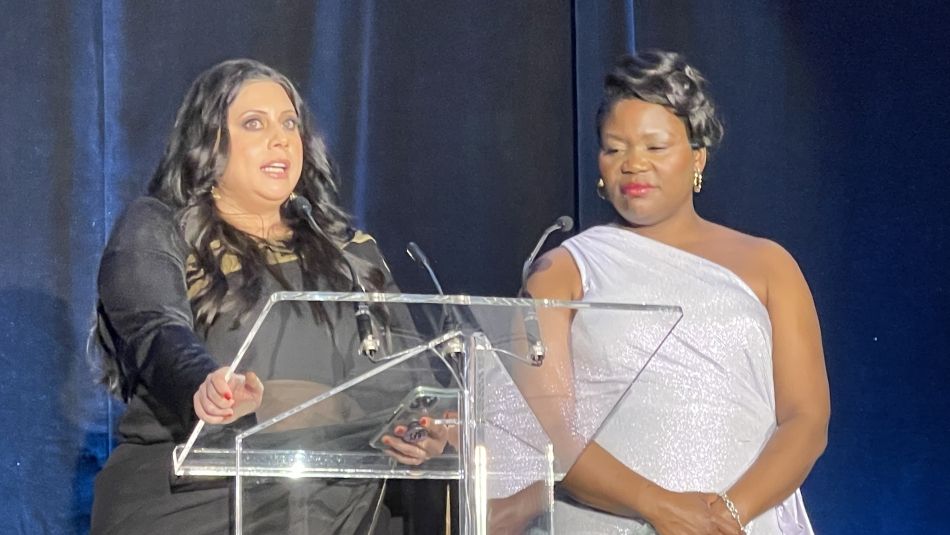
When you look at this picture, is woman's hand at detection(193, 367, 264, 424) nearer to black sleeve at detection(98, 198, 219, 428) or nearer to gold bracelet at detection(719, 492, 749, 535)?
black sleeve at detection(98, 198, 219, 428)

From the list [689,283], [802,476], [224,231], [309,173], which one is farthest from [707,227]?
[224,231]

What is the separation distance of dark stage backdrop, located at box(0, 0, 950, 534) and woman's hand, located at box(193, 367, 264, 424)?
1.21 metres

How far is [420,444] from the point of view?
1.75 metres

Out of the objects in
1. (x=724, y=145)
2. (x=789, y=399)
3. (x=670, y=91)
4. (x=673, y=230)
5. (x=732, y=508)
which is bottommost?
(x=732, y=508)

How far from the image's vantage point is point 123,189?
276 centimetres

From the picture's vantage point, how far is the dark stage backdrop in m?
2.97

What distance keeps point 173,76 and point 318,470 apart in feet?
4.27

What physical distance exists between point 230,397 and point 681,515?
79 centimetres

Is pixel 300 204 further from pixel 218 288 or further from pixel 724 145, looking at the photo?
pixel 724 145

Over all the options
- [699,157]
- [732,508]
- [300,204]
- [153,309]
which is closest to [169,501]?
[153,309]

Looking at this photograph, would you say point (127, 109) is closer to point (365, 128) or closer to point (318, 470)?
point (365, 128)

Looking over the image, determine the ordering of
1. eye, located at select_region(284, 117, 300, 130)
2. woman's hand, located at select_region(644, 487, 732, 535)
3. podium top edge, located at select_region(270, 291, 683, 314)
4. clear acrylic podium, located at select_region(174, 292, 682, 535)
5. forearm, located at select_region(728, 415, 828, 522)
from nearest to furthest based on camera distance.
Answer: podium top edge, located at select_region(270, 291, 683, 314)
clear acrylic podium, located at select_region(174, 292, 682, 535)
woman's hand, located at select_region(644, 487, 732, 535)
forearm, located at select_region(728, 415, 828, 522)
eye, located at select_region(284, 117, 300, 130)

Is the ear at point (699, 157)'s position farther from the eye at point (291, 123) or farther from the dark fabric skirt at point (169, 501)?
the dark fabric skirt at point (169, 501)

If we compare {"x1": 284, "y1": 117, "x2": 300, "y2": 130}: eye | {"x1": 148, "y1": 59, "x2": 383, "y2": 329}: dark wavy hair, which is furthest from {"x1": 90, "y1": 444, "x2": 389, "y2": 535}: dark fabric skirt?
{"x1": 284, "y1": 117, "x2": 300, "y2": 130}: eye
